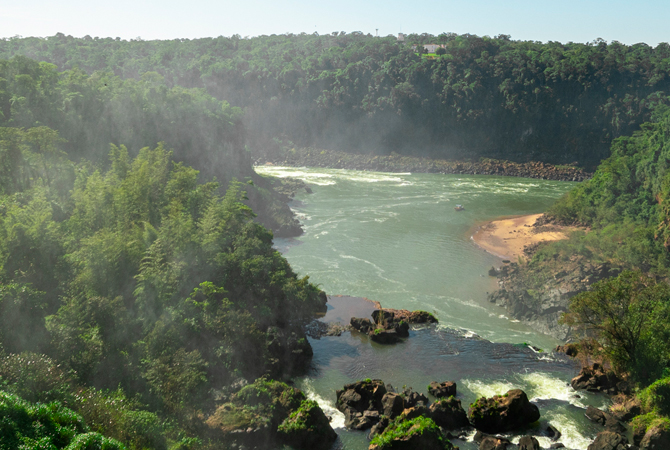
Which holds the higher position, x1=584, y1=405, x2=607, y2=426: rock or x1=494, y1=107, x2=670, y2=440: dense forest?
x1=494, y1=107, x2=670, y2=440: dense forest

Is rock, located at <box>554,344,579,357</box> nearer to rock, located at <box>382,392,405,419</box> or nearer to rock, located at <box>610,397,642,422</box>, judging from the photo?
rock, located at <box>610,397,642,422</box>

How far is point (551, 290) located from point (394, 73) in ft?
364

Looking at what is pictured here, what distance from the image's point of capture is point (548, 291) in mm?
41969

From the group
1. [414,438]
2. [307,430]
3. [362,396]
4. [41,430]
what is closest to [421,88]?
[362,396]

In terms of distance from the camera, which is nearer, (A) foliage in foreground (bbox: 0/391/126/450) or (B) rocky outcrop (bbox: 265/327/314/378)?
(A) foliage in foreground (bbox: 0/391/126/450)

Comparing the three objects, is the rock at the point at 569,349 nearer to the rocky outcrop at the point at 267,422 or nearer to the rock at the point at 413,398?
the rock at the point at 413,398

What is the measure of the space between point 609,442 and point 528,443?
3995 millimetres

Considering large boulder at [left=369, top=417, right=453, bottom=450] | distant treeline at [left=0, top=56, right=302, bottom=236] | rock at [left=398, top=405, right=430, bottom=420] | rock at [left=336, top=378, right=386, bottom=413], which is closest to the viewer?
large boulder at [left=369, top=417, right=453, bottom=450]

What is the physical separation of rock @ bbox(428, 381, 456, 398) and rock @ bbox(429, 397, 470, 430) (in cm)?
194

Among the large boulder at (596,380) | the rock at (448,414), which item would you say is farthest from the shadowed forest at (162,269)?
the rock at (448,414)

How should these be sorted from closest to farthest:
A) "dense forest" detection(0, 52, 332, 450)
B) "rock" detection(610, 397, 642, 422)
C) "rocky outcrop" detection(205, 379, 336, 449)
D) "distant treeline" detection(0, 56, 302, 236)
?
"dense forest" detection(0, 52, 332, 450), "rocky outcrop" detection(205, 379, 336, 449), "rock" detection(610, 397, 642, 422), "distant treeline" detection(0, 56, 302, 236)

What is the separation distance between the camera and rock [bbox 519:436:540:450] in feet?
80.1

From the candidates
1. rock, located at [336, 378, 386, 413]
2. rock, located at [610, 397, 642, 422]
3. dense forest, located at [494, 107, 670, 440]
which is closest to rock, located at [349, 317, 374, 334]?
rock, located at [336, 378, 386, 413]

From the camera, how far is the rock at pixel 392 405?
26.7 meters
